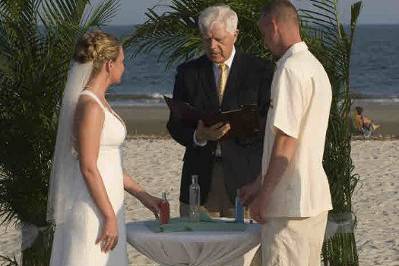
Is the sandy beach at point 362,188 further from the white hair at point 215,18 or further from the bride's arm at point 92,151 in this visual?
the bride's arm at point 92,151

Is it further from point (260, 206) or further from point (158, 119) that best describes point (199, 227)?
point (158, 119)

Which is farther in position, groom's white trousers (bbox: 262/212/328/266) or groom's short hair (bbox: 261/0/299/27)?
groom's white trousers (bbox: 262/212/328/266)

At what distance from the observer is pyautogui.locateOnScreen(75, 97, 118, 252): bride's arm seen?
5004 mm

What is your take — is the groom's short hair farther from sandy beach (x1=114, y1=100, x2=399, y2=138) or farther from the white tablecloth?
sandy beach (x1=114, y1=100, x2=399, y2=138)

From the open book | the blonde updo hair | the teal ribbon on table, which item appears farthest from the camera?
the open book

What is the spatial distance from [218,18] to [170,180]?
816 cm

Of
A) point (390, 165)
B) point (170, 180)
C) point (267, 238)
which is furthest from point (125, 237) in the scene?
point (390, 165)

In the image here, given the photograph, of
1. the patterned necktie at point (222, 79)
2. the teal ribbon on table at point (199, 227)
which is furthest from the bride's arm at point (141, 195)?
the patterned necktie at point (222, 79)

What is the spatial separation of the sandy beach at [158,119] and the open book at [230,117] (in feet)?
49.0

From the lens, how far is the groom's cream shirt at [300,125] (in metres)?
4.87

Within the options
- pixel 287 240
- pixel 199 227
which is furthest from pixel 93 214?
pixel 287 240

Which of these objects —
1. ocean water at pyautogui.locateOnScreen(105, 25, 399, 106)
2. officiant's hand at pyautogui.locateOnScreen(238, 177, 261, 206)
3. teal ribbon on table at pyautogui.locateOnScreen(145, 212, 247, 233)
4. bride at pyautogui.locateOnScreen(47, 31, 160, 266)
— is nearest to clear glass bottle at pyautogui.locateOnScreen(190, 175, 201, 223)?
teal ribbon on table at pyautogui.locateOnScreen(145, 212, 247, 233)

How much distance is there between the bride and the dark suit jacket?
831mm

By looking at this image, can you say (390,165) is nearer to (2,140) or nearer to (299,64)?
(2,140)
